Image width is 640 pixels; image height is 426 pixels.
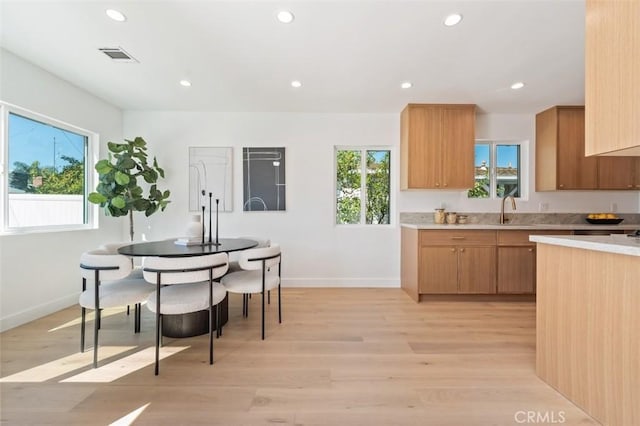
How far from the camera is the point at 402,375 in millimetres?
1871

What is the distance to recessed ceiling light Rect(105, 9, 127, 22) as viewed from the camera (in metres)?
1.96

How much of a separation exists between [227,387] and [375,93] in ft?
10.7

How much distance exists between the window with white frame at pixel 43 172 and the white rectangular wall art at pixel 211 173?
3.97ft

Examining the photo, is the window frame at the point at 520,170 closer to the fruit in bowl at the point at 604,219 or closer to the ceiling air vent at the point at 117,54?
the fruit in bowl at the point at 604,219

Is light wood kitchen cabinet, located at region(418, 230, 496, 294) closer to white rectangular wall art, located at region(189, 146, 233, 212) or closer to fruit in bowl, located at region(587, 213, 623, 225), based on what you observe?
fruit in bowl, located at region(587, 213, 623, 225)

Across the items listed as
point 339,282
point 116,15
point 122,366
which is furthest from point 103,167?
point 339,282

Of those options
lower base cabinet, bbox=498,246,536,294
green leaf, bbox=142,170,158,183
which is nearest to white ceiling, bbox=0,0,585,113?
green leaf, bbox=142,170,158,183

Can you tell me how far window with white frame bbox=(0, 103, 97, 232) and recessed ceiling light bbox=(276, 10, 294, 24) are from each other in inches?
109

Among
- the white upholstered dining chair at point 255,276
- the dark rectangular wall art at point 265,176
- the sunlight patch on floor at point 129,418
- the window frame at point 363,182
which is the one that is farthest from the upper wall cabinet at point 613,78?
the dark rectangular wall art at point 265,176

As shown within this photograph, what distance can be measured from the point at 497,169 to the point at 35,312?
19.5ft

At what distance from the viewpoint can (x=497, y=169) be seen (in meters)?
4.10

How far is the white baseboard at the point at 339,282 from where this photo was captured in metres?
3.99

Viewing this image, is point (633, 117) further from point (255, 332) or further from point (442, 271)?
point (255, 332)

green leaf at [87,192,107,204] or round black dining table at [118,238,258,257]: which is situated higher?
green leaf at [87,192,107,204]
